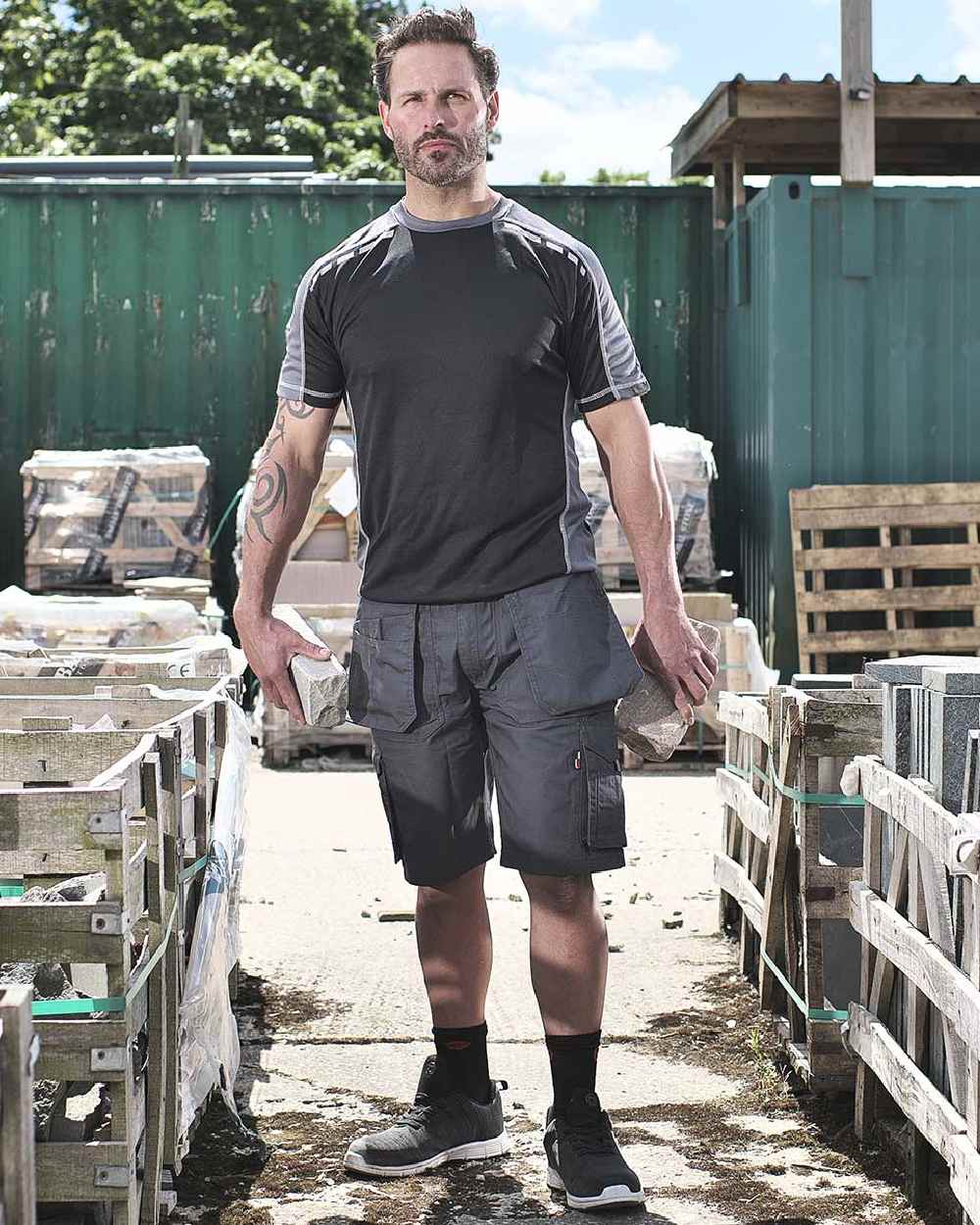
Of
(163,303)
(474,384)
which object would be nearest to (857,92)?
(163,303)

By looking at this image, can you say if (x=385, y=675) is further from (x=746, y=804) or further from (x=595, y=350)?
(x=746, y=804)

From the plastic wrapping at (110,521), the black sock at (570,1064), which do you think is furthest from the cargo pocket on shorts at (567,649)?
the plastic wrapping at (110,521)

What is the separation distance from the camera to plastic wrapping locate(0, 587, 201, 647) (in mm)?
8922

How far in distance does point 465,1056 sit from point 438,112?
2.02 m

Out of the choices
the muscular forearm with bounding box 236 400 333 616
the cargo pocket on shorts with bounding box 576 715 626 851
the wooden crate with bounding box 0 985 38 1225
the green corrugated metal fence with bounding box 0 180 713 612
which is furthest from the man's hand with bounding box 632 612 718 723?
the green corrugated metal fence with bounding box 0 180 713 612

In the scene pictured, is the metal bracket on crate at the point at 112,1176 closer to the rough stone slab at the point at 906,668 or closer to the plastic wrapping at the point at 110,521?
the rough stone slab at the point at 906,668

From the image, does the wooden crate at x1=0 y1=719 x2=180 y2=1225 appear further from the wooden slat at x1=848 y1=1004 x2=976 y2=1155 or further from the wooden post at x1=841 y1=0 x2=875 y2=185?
the wooden post at x1=841 y1=0 x2=875 y2=185

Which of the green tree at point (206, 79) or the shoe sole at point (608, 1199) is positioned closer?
the shoe sole at point (608, 1199)

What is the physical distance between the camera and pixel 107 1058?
2.84m

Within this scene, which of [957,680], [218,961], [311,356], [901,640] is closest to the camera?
[957,680]

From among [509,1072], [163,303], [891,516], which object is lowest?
[509,1072]

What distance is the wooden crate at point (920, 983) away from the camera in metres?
2.80

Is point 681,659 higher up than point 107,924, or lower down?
higher up

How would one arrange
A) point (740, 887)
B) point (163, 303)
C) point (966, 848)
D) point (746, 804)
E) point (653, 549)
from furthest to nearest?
point (163, 303) → point (740, 887) → point (746, 804) → point (653, 549) → point (966, 848)
